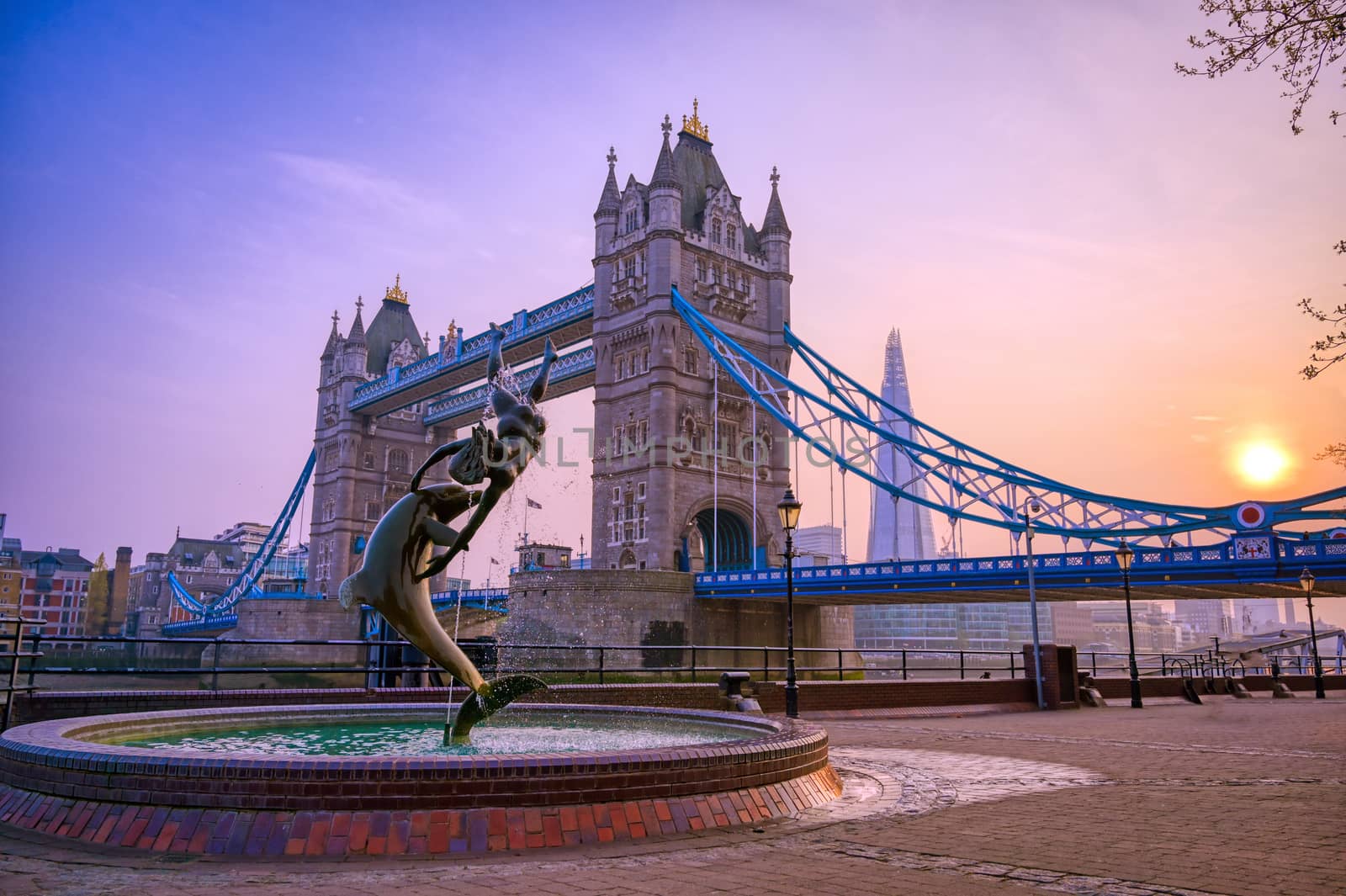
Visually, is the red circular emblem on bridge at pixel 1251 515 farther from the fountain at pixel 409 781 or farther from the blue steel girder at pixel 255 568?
the blue steel girder at pixel 255 568

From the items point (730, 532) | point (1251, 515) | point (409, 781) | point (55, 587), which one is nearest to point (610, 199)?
point (730, 532)

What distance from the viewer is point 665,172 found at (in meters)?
49.8

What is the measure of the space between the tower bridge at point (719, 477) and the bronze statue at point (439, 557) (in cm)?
2925

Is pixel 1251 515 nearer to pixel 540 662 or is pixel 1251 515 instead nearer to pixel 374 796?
pixel 540 662

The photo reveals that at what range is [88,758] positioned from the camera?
18.2 feet

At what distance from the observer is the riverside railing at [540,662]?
1177cm

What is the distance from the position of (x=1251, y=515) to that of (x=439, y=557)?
32140 millimetres

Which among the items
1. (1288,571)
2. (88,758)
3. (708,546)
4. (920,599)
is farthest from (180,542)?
→ (88,758)

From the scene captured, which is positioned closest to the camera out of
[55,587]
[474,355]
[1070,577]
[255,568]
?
[1070,577]

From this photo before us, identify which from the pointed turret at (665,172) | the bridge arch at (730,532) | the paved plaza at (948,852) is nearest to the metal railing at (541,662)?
the paved plaza at (948,852)

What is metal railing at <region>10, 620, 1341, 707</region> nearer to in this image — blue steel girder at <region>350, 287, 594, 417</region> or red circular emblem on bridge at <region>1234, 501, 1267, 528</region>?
red circular emblem on bridge at <region>1234, 501, 1267, 528</region>

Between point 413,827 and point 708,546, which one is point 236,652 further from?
point 413,827

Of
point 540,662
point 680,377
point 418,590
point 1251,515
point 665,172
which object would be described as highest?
point 665,172

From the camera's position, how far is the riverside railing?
38.6 ft
